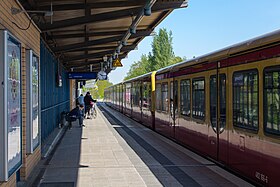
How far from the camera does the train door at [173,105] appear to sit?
14874 millimetres

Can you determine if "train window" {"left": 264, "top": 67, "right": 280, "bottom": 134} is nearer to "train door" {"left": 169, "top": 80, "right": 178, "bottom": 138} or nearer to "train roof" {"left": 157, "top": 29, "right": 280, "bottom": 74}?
"train roof" {"left": 157, "top": 29, "right": 280, "bottom": 74}

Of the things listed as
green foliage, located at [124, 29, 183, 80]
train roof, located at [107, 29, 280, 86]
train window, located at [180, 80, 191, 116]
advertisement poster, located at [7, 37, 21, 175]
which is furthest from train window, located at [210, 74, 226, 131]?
green foliage, located at [124, 29, 183, 80]

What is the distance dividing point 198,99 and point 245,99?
370 centimetres

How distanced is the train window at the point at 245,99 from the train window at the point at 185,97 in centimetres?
412

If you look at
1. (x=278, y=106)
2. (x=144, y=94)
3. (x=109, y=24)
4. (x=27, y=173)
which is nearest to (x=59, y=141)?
(x=109, y=24)

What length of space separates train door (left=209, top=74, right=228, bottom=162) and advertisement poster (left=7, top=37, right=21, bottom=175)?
4197 mm

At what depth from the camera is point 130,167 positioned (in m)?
9.99

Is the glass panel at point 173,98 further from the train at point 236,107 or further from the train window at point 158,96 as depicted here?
the train window at point 158,96

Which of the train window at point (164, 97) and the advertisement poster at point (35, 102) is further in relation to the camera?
the train window at point (164, 97)

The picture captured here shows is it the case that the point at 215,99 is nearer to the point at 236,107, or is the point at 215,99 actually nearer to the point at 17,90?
the point at 236,107

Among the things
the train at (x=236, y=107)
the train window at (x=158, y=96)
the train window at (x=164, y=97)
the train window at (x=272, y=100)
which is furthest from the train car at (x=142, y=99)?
the train window at (x=272, y=100)

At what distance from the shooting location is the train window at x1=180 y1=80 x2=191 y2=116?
12880mm

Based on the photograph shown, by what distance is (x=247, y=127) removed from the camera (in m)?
8.02

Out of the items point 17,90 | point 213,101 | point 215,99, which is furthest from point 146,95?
point 17,90
